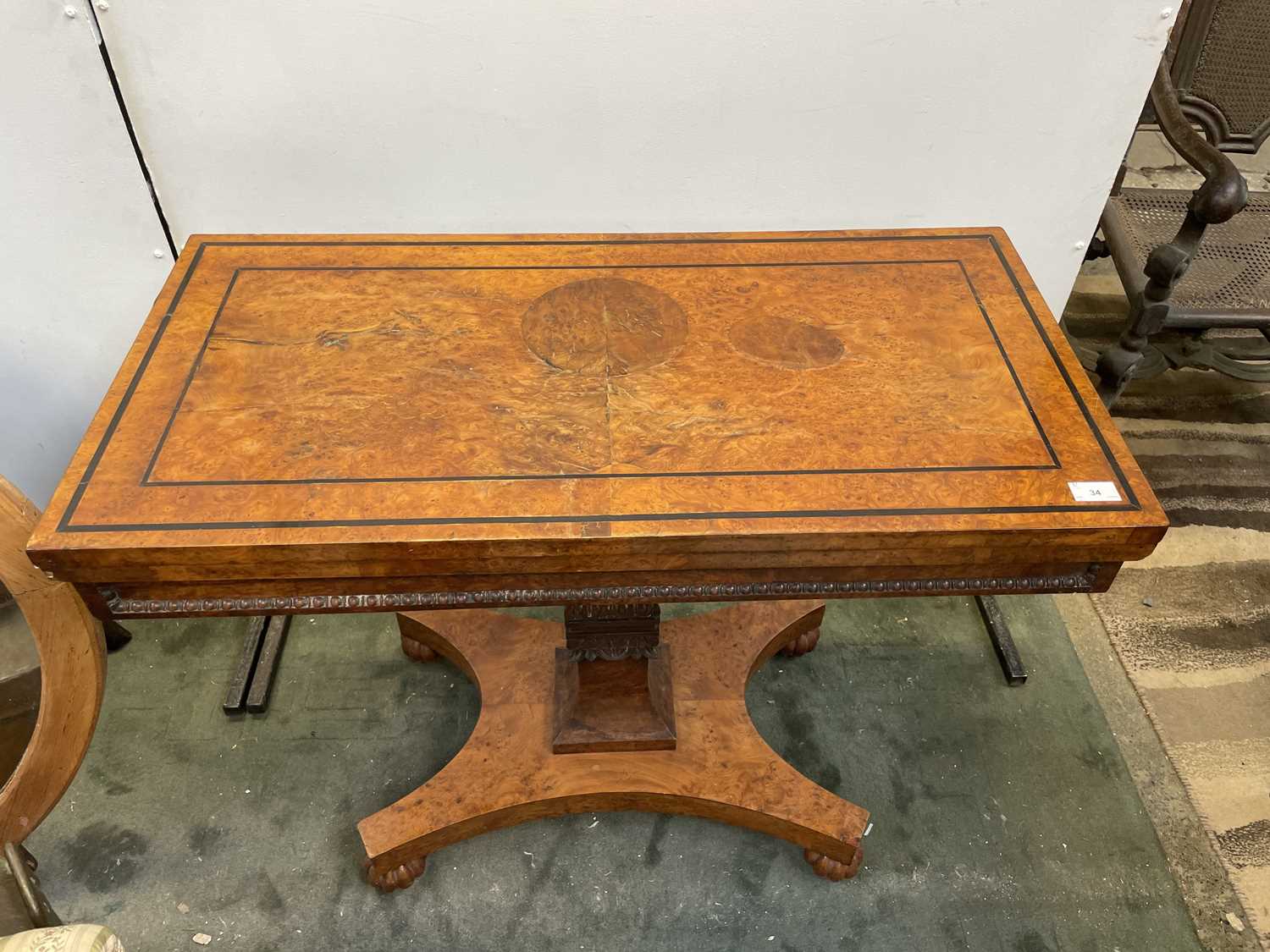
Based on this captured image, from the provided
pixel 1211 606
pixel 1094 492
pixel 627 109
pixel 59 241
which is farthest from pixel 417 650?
pixel 1211 606

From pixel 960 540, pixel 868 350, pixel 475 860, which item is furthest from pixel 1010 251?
pixel 475 860

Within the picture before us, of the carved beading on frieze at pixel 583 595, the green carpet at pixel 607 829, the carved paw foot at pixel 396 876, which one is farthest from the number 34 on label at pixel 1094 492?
the carved paw foot at pixel 396 876

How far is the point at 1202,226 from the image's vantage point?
2127mm

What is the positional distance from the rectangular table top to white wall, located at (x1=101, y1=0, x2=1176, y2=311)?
0.38m

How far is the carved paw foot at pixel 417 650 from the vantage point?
215 centimetres

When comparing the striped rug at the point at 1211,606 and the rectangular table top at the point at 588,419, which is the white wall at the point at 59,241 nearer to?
the rectangular table top at the point at 588,419

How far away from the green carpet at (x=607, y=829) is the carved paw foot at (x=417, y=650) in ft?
0.12

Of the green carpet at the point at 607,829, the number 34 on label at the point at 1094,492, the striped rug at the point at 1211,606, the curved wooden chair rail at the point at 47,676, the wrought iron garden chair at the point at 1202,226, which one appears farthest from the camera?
the wrought iron garden chair at the point at 1202,226

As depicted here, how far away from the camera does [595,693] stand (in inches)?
73.7

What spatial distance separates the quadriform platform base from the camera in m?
1.78

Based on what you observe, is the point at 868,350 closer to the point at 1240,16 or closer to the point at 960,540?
the point at 960,540

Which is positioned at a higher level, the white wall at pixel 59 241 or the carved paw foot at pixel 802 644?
the white wall at pixel 59 241

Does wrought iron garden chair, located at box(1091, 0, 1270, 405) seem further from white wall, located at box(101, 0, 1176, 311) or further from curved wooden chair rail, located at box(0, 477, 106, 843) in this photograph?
curved wooden chair rail, located at box(0, 477, 106, 843)

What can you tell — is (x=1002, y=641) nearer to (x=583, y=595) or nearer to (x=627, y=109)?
(x=583, y=595)
